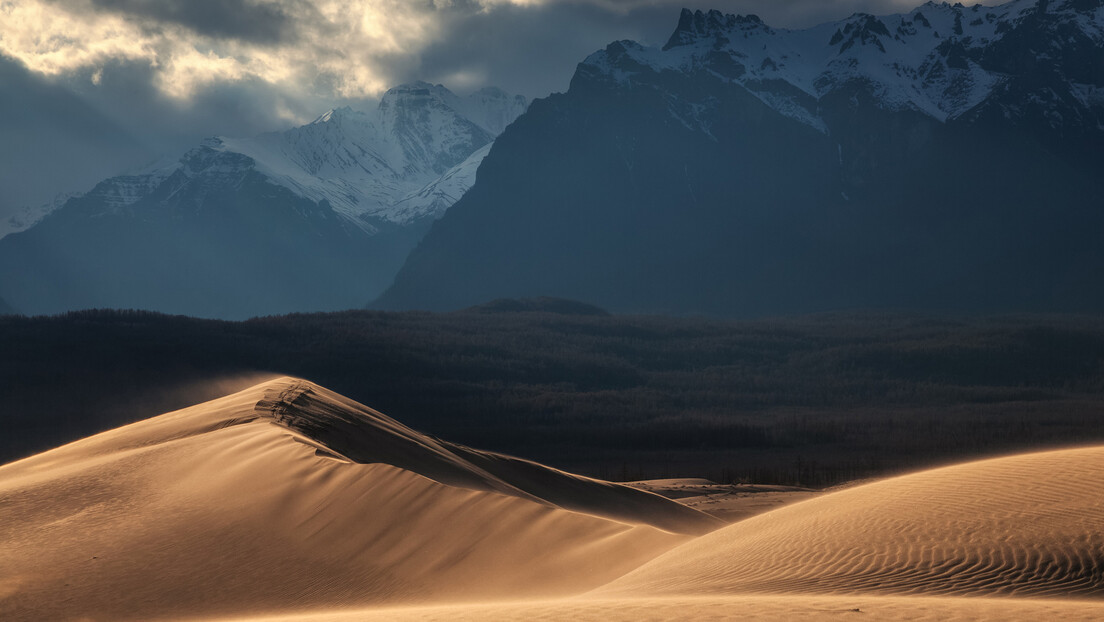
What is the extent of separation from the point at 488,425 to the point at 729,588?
363 ft

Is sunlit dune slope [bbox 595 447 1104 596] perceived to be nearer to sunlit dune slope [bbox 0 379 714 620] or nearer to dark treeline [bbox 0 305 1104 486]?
sunlit dune slope [bbox 0 379 714 620]

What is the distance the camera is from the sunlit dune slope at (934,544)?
14.8m

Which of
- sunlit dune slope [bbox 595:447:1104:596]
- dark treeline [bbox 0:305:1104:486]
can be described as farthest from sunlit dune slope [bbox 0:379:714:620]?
dark treeline [bbox 0:305:1104:486]

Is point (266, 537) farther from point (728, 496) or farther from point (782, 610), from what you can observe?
point (728, 496)

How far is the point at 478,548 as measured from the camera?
66.6 ft

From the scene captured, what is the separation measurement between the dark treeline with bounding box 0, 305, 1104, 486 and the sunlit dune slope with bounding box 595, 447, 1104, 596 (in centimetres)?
5387

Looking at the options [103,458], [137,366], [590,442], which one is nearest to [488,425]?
[590,442]

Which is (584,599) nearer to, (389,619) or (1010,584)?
(389,619)

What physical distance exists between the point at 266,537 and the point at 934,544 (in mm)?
12314

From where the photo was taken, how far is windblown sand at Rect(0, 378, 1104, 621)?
46.9 feet

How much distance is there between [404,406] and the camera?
13375 cm

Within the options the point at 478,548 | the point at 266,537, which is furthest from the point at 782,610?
the point at 266,537

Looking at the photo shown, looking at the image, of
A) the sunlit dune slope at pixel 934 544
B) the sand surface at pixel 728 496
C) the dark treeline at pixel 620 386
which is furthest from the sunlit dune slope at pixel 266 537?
the dark treeline at pixel 620 386

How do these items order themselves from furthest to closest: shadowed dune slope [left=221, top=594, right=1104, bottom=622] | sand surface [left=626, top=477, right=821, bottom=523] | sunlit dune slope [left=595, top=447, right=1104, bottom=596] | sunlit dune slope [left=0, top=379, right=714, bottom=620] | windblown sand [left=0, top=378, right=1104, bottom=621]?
sand surface [left=626, top=477, right=821, bottom=523], sunlit dune slope [left=0, top=379, right=714, bottom=620], sunlit dune slope [left=595, top=447, right=1104, bottom=596], windblown sand [left=0, top=378, right=1104, bottom=621], shadowed dune slope [left=221, top=594, right=1104, bottom=622]
